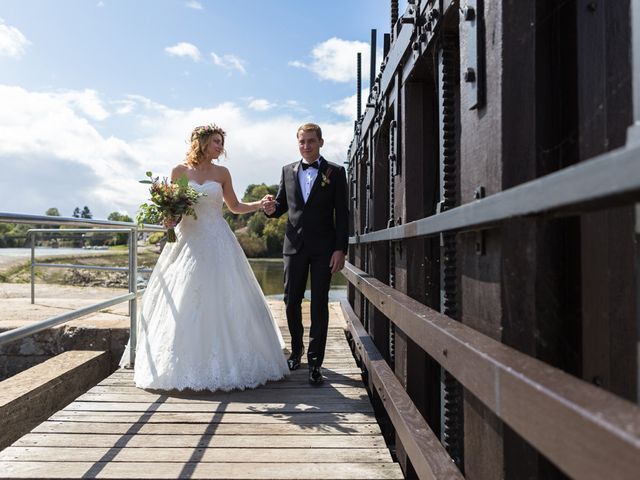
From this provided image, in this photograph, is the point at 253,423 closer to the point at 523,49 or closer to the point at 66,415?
the point at 66,415

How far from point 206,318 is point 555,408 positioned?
2.91m

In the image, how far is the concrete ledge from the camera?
3307 millimetres

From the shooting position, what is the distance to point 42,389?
3617 mm

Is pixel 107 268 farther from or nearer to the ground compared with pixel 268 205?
nearer to the ground

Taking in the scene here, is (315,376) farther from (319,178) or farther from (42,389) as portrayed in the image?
(42,389)

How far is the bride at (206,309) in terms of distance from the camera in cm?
329

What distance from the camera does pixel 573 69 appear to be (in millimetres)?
1231

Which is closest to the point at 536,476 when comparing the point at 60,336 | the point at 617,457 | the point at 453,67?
the point at 617,457

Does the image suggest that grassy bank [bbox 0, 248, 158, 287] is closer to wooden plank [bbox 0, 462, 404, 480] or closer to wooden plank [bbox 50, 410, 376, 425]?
wooden plank [bbox 50, 410, 376, 425]

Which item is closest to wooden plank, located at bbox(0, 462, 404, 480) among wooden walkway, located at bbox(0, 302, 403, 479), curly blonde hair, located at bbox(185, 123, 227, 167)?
wooden walkway, located at bbox(0, 302, 403, 479)

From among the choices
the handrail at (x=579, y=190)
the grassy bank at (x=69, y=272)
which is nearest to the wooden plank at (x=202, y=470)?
the handrail at (x=579, y=190)

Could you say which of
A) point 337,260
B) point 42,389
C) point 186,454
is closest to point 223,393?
point 186,454

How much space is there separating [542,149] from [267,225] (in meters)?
43.9

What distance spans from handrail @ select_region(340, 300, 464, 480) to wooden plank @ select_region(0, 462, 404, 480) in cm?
21
